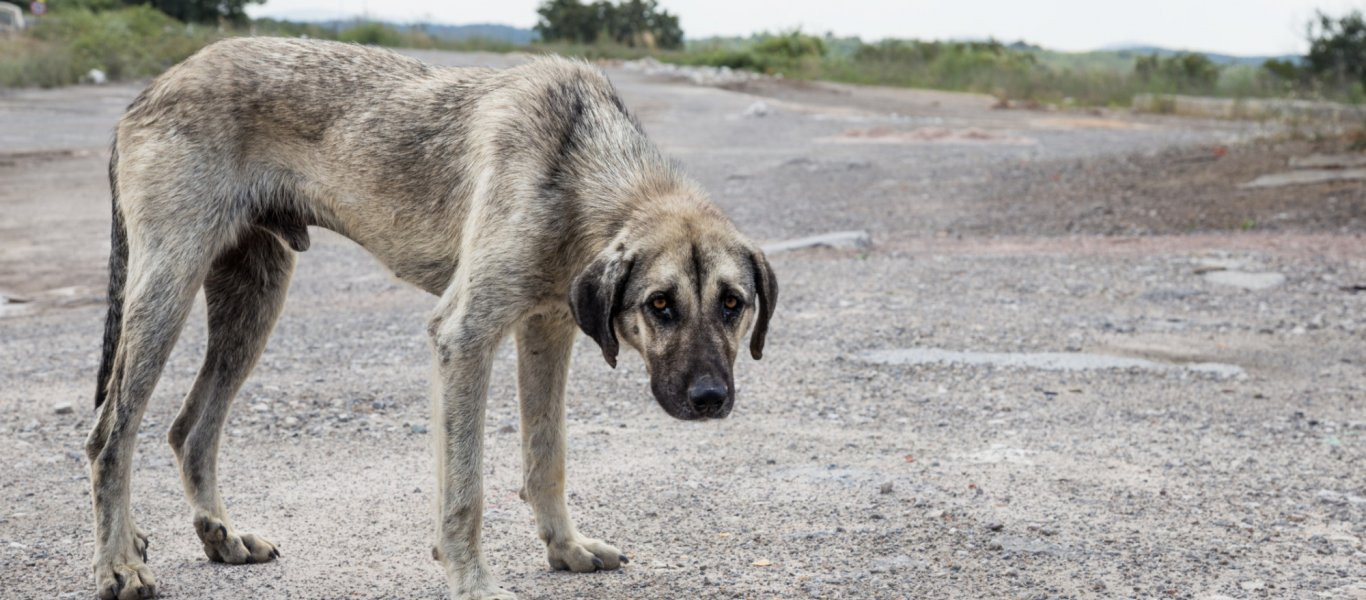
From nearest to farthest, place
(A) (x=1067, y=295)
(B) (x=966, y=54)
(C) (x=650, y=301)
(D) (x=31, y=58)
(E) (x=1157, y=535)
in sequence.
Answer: (C) (x=650, y=301) → (E) (x=1157, y=535) → (A) (x=1067, y=295) → (D) (x=31, y=58) → (B) (x=966, y=54)

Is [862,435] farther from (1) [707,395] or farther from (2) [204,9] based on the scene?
(2) [204,9]

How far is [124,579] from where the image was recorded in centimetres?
461

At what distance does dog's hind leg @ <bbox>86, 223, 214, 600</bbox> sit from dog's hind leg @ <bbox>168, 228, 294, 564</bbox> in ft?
0.97

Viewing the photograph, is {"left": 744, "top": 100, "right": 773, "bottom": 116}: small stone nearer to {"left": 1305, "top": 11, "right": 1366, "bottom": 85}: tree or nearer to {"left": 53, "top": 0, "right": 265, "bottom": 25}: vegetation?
{"left": 1305, "top": 11, "right": 1366, "bottom": 85}: tree

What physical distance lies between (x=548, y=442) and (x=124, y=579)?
1511mm

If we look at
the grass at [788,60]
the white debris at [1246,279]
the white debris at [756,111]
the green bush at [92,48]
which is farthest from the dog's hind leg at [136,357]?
the green bush at [92,48]

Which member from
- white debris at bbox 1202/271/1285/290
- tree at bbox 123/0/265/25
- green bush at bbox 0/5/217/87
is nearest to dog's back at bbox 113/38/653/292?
white debris at bbox 1202/271/1285/290

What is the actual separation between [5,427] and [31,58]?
2488cm

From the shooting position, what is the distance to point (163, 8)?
46219mm

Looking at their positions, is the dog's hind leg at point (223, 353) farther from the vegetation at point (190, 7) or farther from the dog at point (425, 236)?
the vegetation at point (190, 7)

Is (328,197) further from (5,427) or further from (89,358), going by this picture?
(89,358)

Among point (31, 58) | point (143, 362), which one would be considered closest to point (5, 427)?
point (143, 362)

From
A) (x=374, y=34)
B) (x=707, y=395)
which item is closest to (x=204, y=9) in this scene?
(x=374, y=34)

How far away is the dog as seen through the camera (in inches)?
177
